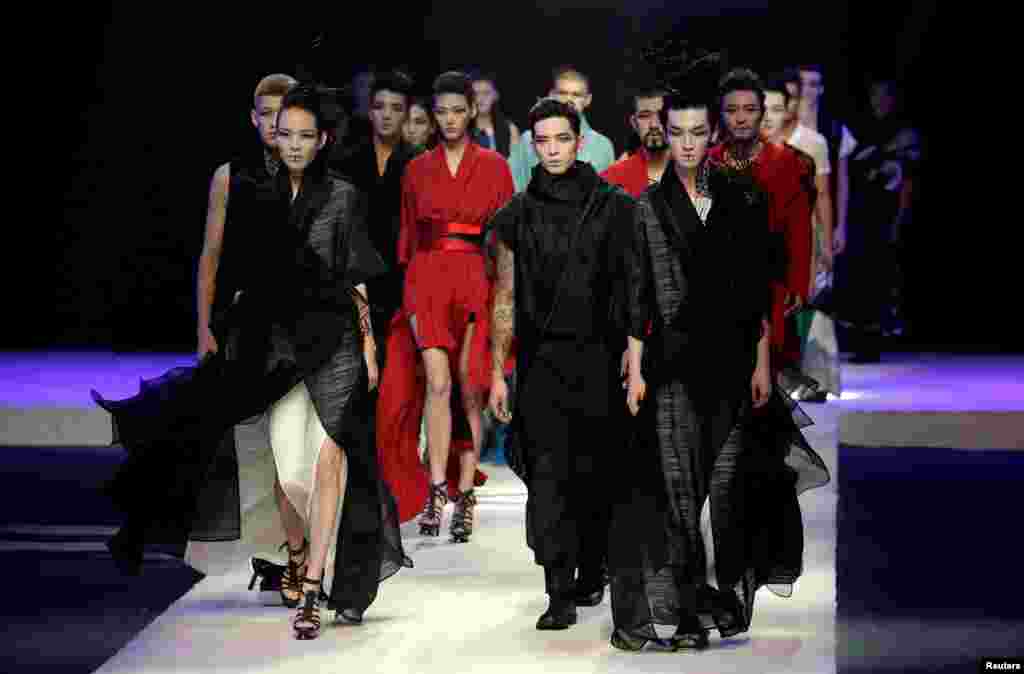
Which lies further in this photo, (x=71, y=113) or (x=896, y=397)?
(x=71, y=113)

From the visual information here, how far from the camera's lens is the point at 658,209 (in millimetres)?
5699

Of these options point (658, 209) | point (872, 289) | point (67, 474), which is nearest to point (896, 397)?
point (872, 289)

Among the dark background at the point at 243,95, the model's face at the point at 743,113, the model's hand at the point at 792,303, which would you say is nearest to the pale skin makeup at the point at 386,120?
the model's hand at the point at 792,303

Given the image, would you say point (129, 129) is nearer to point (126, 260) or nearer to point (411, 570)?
point (126, 260)

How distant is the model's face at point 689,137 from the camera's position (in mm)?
5723

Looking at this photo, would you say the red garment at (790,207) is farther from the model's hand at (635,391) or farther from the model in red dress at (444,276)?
the model's hand at (635,391)

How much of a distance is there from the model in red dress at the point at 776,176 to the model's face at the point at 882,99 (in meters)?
4.53

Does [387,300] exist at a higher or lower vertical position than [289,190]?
lower

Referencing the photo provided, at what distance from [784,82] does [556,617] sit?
4112 mm

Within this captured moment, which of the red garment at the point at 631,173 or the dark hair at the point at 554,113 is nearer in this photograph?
the dark hair at the point at 554,113

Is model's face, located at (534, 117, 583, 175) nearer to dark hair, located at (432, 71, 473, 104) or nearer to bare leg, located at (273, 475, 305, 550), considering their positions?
bare leg, located at (273, 475, 305, 550)

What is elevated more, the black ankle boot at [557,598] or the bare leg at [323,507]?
the bare leg at [323,507]

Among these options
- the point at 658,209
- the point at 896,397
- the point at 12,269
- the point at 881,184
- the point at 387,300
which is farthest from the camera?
the point at 12,269

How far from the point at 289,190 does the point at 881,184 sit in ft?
22.0
